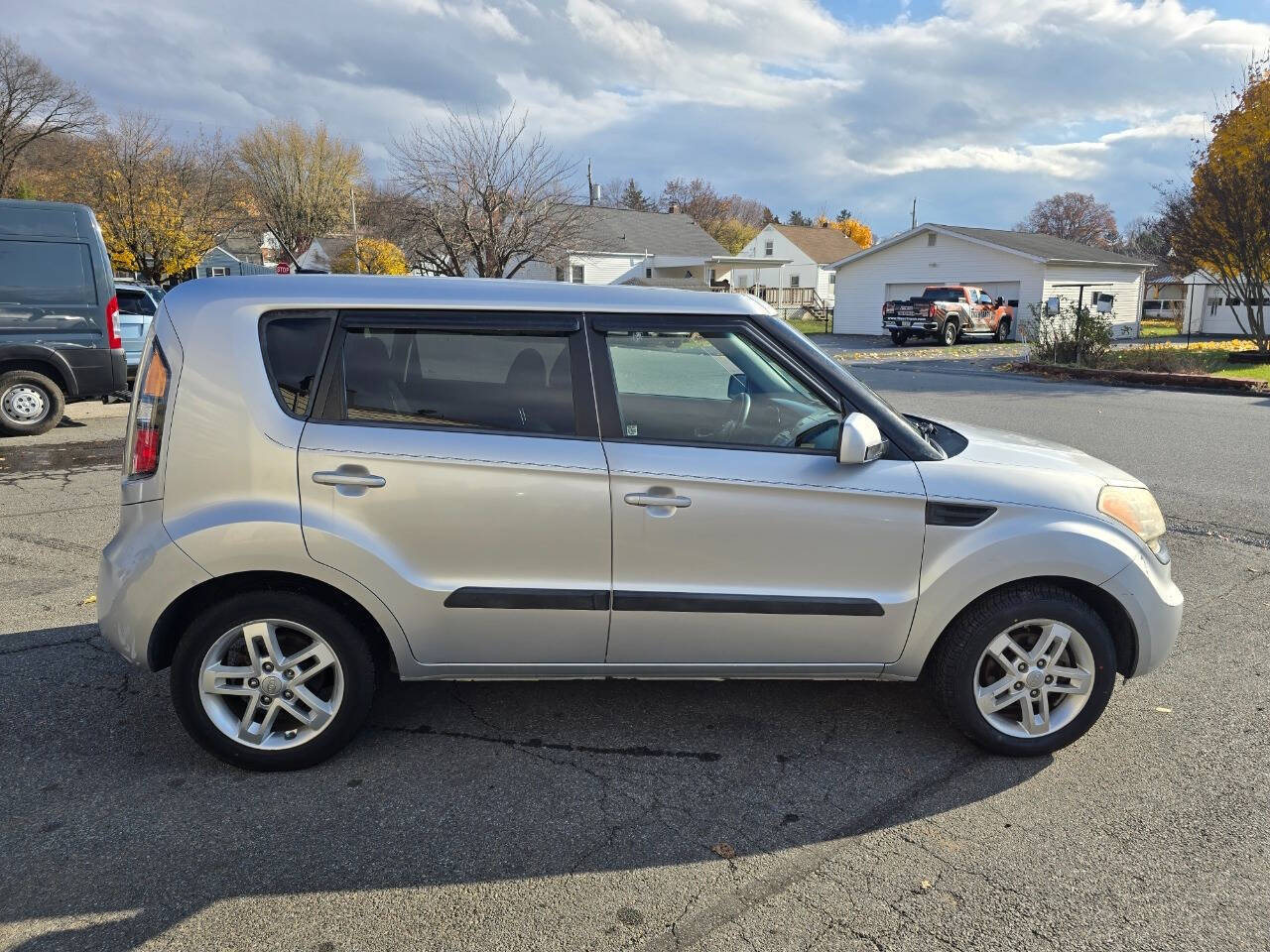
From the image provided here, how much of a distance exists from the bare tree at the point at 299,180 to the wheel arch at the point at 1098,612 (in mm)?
57004

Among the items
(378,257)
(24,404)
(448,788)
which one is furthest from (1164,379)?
(378,257)

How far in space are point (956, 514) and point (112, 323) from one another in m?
10.6

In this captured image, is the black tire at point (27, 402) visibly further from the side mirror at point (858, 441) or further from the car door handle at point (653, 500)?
the side mirror at point (858, 441)

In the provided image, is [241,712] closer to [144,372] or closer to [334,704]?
[334,704]

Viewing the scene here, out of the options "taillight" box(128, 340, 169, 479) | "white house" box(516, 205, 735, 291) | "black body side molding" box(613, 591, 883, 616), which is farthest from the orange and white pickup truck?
"taillight" box(128, 340, 169, 479)

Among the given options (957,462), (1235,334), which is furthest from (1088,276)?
(957,462)

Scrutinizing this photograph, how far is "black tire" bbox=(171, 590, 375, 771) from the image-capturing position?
10.2 feet

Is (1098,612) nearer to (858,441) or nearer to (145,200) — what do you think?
(858,441)

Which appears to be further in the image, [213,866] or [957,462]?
[957,462]

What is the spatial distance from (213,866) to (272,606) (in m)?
0.85

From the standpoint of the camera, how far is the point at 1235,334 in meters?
37.9

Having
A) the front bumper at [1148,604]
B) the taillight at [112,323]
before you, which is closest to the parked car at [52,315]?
the taillight at [112,323]

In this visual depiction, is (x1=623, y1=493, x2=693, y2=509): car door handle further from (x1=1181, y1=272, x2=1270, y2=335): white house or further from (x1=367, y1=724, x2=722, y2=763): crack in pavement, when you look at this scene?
(x1=1181, y1=272, x2=1270, y2=335): white house

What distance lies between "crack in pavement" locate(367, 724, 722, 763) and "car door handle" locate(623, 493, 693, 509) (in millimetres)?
1037
